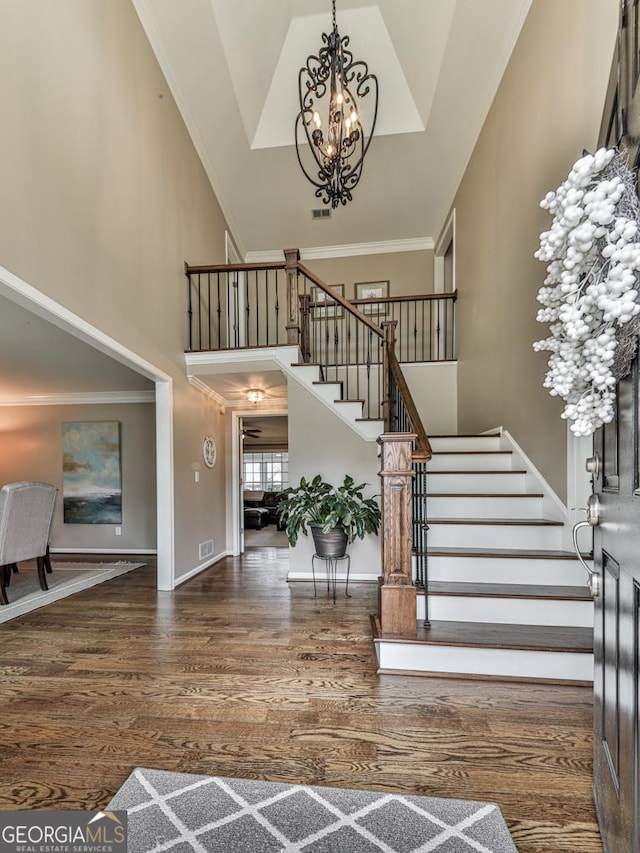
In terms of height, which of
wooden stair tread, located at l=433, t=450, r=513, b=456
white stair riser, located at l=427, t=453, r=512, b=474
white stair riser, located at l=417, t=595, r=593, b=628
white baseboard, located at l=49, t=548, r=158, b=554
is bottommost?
white baseboard, located at l=49, t=548, r=158, b=554

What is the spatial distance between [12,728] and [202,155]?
5650 mm

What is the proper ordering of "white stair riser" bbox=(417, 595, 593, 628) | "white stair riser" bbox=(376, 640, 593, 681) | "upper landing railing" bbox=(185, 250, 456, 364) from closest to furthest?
"white stair riser" bbox=(376, 640, 593, 681) → "white stair riser" bbox=(417, 595, 593, 628) → "upper landing railing" bbox=(185, 250, 456, 364)

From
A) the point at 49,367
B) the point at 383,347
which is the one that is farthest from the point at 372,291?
the point at 49,367

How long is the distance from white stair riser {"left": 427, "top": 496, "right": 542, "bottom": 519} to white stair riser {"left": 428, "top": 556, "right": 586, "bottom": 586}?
563 millimetres

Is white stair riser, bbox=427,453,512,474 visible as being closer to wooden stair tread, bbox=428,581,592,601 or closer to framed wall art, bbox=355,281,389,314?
wooden stair tread, bbox=428,581,592,601

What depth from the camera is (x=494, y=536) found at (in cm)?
299

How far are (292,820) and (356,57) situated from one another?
6.28m

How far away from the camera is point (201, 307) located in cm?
512

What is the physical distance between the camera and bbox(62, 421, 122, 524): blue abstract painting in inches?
250

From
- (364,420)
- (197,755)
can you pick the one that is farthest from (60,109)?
(197,755)

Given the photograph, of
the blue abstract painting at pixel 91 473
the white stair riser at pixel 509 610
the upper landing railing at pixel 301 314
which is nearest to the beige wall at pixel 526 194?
the white stair riser at pixel 509 610

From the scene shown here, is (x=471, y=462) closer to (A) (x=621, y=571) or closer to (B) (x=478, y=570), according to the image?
(B) (x=478, y=570)

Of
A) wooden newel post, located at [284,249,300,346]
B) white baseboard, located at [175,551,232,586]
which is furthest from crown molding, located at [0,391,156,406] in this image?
wooden newel post, located at [284,249,300,346]

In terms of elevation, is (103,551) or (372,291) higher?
(372,291)
